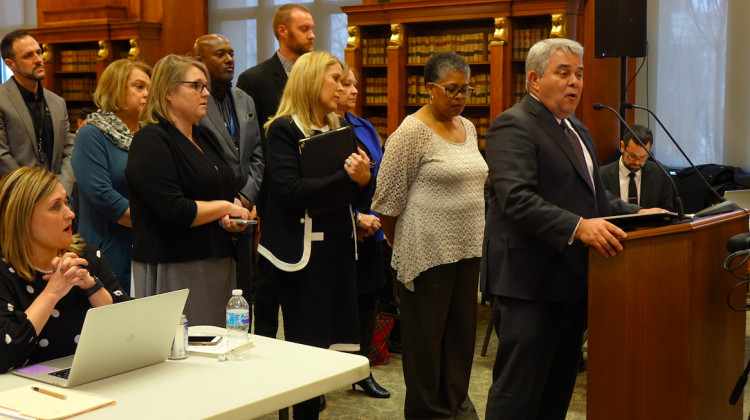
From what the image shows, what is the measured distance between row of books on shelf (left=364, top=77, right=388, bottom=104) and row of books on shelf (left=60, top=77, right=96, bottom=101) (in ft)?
12.5

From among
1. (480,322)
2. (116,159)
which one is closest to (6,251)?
(116,159)

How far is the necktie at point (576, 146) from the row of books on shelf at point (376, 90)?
5.43 metres

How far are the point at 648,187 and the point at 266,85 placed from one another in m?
2.37

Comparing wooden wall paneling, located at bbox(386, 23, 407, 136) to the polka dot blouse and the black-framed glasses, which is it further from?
the polka dot blouse

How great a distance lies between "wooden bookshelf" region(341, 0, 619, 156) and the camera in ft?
24.1

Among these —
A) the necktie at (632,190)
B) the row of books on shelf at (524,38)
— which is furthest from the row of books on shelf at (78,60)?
the necktie at (632,190)

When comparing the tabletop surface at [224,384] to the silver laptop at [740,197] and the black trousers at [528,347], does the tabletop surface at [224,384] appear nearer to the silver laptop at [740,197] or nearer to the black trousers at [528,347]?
the black trousers at [528,347]

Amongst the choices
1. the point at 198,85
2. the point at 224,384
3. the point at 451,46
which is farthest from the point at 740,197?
the point at 224,384

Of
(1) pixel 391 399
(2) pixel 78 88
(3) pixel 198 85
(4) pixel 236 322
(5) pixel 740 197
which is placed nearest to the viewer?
(4) pixel 236 322

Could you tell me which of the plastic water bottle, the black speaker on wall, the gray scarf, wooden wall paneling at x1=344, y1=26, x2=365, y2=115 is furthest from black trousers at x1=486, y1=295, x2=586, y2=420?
wooden wall paneling at x1=344, y1=26, x2=365, y2=115

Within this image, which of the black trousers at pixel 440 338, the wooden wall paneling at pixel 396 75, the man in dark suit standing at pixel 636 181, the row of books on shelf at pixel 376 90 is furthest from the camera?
the row of books on shelf at pixel 376 90

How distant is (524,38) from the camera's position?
750 cm

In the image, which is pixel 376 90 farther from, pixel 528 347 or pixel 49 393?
pixel 49 393

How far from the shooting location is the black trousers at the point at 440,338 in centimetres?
353
